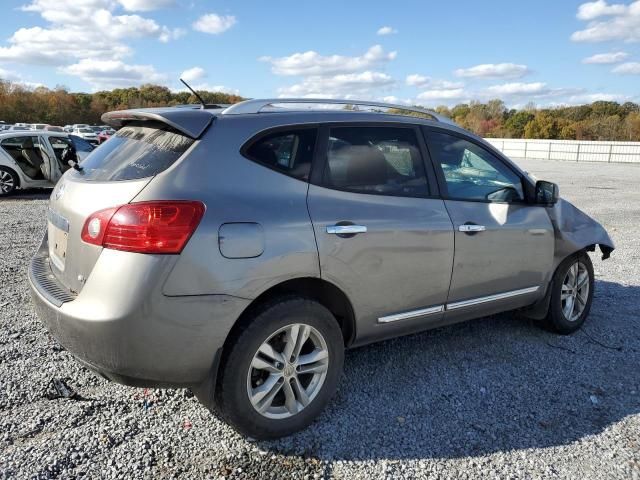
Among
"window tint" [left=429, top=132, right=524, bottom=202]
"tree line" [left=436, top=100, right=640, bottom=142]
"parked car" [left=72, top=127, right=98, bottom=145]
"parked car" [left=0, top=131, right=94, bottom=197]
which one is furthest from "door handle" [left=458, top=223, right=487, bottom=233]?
→ "tree line" [left=436, top=100, right=640, bottom=142]

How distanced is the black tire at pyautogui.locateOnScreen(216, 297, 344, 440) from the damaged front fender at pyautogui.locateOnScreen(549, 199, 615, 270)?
2.23 meters

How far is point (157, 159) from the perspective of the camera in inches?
107

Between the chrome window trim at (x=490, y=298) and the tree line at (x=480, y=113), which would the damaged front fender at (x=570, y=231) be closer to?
the chrome window trim at (x=490, y=298)

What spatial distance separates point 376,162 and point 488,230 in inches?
39.7

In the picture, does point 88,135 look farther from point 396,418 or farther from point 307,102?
point 396,418

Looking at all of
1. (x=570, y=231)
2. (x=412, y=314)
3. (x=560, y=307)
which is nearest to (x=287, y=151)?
(x=412, y=314)

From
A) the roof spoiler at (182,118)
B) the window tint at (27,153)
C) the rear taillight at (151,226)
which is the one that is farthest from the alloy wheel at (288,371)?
the window tint at (27,153)

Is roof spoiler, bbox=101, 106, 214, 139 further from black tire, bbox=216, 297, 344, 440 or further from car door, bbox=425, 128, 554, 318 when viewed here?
car door, bbox=425, 128, 554, 318

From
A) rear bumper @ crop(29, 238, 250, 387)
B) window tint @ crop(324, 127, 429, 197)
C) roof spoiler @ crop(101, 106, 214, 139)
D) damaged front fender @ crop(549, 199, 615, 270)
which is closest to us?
rear bumper @ crop(29, 238, 250, 387)

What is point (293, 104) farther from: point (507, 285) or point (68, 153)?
point (68, 153)

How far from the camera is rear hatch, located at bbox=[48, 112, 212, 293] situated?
264 centimetres

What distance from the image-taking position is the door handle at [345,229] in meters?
2.93

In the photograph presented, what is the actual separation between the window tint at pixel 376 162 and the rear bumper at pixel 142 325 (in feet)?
3.32

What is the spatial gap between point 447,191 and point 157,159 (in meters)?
1.92
